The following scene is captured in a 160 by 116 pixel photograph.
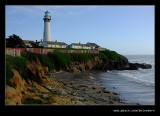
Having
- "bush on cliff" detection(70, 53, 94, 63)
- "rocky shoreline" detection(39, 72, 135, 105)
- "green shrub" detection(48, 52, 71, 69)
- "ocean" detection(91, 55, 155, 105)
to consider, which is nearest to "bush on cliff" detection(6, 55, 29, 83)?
"rocky shoreline" detection(39, 72, 135, 105)

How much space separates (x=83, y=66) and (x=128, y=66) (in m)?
11.0

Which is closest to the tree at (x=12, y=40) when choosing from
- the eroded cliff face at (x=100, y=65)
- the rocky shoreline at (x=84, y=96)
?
the rocky shoreline at (x=84, y=96)

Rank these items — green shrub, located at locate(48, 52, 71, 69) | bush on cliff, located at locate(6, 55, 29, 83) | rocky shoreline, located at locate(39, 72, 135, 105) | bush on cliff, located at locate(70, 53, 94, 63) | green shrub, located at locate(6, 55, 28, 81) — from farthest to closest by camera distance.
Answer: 1. bush on cliff, located at locate(70, 53, 94, 63)
2. green shrub, located at locate(48, 52, 71, 69)
3. rocky shoreline, located at locate(39, 72, 135, 105)
4. green shrub, located at locate(6, 55, 28, 81)
5. bush on cliff, located at locate(6, 55, 29, 83)

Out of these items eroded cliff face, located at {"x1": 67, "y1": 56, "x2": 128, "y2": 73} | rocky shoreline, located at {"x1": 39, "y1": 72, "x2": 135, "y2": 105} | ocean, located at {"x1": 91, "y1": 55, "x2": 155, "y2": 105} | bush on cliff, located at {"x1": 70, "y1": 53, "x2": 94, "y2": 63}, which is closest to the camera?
rocky shoreline, located at {"x1": 39, "y1": 72, "x2": 135, "y2": 105}

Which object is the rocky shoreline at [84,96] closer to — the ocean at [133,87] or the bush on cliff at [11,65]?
the ocean at [133,87]

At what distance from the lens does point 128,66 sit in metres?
45.9

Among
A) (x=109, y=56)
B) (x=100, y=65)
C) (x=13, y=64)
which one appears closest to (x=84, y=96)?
(x=13, y=64)

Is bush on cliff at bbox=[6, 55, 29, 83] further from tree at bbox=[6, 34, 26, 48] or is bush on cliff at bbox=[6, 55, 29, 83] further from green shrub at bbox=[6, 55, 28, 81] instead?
tree at bbox=[6, 34, 26, 48]
